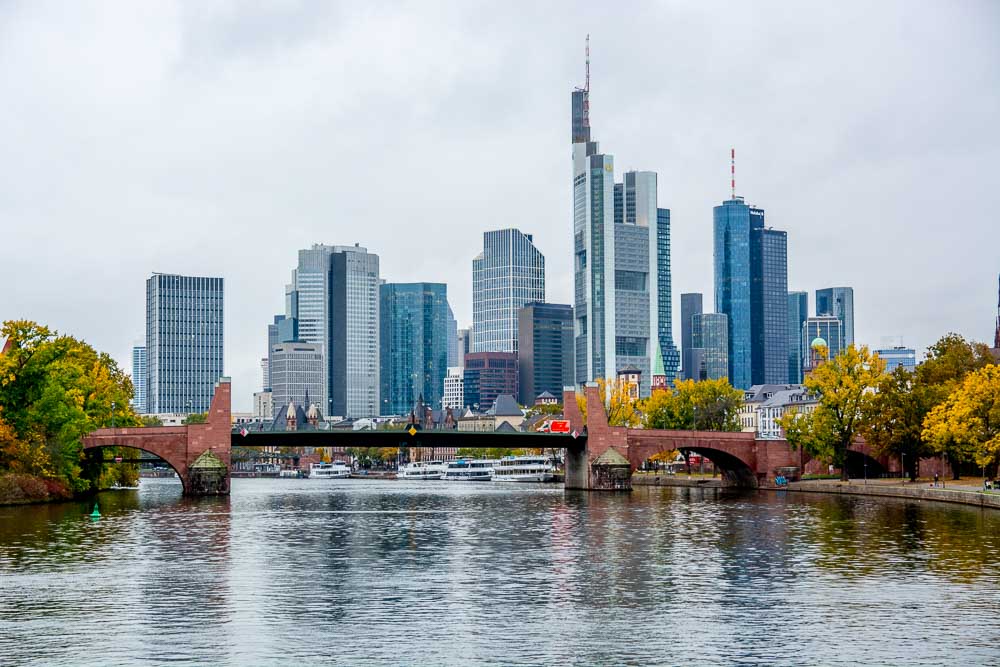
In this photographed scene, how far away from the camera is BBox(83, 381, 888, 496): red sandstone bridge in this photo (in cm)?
14475

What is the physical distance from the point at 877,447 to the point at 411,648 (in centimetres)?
10671

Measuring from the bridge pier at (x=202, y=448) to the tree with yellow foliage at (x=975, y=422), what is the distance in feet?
239

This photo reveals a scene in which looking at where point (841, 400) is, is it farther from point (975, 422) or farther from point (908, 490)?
point (975, 422)

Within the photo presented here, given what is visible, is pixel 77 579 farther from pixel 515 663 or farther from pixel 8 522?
pixel 8 522

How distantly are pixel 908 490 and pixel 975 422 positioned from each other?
10000 millimetres

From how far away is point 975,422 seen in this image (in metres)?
118

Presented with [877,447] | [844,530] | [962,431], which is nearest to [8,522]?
[844,530]

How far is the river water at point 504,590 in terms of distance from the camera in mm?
42938

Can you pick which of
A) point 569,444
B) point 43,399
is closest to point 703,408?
point 569,444

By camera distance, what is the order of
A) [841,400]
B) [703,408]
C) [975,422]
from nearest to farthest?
[975,422], [841,400], [703,408]

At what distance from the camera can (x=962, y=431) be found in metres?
117

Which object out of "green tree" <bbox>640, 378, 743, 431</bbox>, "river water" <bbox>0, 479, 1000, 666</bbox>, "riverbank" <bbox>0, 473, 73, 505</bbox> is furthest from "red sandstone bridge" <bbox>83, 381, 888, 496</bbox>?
"river water" <bbox>0, 479, 1000, 666</bbox>

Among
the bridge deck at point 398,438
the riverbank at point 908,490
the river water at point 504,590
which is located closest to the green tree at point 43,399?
the river water at point 504,590

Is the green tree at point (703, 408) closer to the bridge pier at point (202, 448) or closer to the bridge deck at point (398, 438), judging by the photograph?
the bridge deck at point (398, 438)
